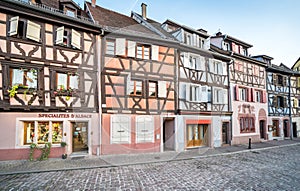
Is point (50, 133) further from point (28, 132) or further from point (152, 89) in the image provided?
point (152, 89)

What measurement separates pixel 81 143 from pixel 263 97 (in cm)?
1790

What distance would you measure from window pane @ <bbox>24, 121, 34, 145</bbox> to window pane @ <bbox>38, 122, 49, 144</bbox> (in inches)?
12.5

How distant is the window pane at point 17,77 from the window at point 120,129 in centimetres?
507

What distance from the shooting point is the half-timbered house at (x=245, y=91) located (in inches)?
656

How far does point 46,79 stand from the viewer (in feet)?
32.3

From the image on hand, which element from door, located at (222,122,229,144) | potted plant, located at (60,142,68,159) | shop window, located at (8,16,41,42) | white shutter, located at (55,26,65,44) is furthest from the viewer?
door, located at (222,122,229,144)

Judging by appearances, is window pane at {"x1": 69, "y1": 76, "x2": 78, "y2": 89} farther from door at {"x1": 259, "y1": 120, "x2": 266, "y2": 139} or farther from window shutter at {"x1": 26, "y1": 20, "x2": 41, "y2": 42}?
door at {"x1": 259, "y1": 120, "x2": 266, "y2": 139}

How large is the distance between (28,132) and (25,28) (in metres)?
5.30

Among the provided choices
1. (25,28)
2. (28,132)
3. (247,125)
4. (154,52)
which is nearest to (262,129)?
(247,125)

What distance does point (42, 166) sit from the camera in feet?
27.6

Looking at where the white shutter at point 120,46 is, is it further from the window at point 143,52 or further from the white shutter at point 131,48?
the window at point 143,52

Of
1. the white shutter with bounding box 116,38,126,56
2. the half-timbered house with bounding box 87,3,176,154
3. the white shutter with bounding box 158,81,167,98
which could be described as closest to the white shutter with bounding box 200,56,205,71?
the half-timbered house with bounding box 87,3,176,154

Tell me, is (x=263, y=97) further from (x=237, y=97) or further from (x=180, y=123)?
(x=180, y=123)

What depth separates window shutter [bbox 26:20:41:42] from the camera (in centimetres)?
936
